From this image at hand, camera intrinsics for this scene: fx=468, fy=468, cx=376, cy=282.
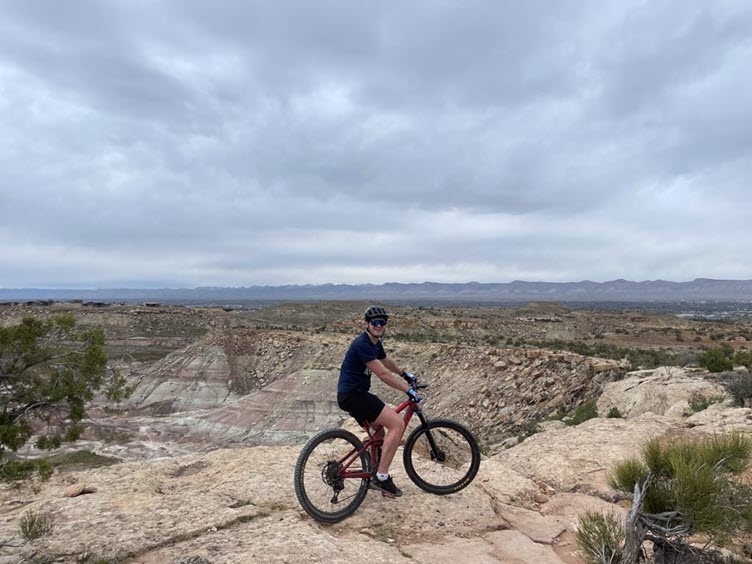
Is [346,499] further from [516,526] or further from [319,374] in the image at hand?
[319,374]

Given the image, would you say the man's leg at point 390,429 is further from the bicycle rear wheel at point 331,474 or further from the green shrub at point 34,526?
the green shrub at point 34,526

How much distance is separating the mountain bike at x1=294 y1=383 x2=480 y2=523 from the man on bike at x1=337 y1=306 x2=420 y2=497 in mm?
160

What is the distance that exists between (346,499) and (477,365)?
945 inches

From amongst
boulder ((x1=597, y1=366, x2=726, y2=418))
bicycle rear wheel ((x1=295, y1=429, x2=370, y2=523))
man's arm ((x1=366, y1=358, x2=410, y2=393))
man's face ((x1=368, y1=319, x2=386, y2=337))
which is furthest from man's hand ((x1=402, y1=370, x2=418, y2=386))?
boulder ((x1=597, y1=366, x2=726, y2=418))

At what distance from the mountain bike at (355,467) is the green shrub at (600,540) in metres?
2.05

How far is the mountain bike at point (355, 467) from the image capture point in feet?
19.0

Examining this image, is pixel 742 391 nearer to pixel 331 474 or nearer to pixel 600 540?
pixel 600 540

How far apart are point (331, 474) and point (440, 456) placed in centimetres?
170

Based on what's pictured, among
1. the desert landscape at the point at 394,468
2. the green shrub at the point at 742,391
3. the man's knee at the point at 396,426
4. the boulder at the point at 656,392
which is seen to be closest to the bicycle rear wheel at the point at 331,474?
the desert landscape at the point at 394,468

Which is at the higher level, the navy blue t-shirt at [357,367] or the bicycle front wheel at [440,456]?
the navy blue t-shirt at [357,367]

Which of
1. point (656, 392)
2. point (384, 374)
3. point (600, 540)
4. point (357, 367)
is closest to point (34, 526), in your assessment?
point (357, 367)

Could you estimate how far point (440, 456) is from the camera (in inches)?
263

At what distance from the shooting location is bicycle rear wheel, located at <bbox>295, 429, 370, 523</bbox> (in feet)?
19.0

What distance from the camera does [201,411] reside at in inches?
1287
